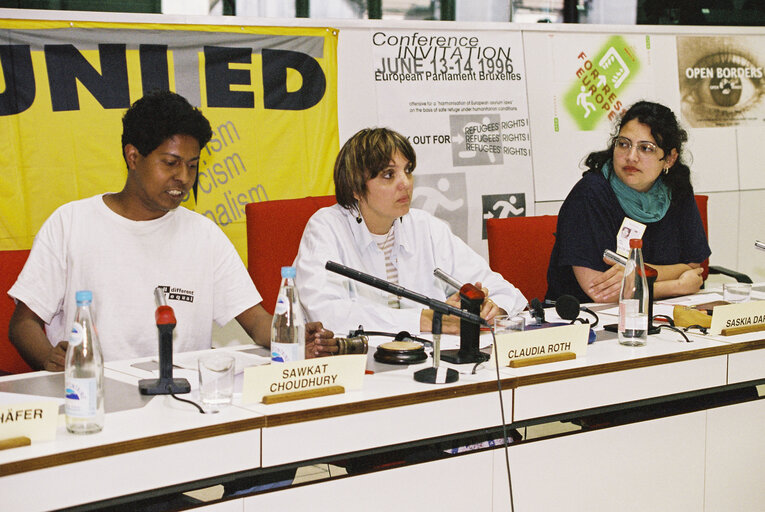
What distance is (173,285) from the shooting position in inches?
86.4

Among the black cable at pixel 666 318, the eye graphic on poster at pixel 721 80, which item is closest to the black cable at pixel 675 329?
the black cable at pixel 666 318

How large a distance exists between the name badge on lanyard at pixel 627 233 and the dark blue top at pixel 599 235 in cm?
2

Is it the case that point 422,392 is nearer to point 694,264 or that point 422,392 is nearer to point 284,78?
point 694,264

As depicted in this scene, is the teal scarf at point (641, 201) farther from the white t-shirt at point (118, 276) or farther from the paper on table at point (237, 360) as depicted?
the paper on table at point (237, 360)

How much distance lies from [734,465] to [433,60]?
2.79 m

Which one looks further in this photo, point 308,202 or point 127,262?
point 308,202

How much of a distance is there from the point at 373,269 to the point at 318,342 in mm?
653

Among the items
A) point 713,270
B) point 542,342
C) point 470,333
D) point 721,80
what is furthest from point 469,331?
point 721,80

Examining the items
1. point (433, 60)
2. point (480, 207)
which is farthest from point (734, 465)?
point (433, 60)

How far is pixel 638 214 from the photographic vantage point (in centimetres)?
293

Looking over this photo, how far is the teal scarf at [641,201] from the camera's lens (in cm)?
293

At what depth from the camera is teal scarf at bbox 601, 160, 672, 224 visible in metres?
2.93

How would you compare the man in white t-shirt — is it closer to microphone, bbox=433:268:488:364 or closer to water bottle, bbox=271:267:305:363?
water bottle, bbox=271:267:305:363

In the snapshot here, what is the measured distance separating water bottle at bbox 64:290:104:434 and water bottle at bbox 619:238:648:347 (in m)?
1.31
